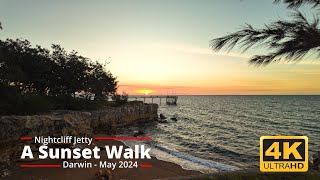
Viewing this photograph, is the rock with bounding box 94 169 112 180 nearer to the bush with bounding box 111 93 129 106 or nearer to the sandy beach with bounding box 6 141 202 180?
the sandy beach with bounding box 6 141 202 180

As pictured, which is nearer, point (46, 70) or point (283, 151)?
point (283, 151)

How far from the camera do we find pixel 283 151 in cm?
363

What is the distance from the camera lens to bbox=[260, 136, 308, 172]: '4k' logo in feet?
11.8

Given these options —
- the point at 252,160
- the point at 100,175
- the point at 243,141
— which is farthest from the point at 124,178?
the point at 243,141

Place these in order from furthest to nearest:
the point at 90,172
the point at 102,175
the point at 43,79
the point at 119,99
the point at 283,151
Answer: the point at 119,99
the point at 43,79
the point at 90,172
the point at 102,175
the point at 283,151

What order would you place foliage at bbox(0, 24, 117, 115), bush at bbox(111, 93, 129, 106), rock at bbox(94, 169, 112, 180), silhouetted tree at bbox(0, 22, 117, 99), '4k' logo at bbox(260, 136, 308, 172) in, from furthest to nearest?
bush at bbox(111, 93, 129, 106)
silhouetted tree at bbox(0, 22, 117, 99)
foliage at bbox(0, 24, 117, 115)
rock at bbox(94, 169, 112, 180)
'4k' logo at bbox(260, 136, 308, 172)

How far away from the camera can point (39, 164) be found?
36.8 feet

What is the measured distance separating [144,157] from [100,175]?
16.7 feet

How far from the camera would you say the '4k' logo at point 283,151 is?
11.8 ft

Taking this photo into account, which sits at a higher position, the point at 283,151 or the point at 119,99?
the point at 119,99

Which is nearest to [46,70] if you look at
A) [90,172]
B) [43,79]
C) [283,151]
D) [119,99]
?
[43,79]

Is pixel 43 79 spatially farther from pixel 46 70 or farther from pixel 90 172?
pixel 90 172

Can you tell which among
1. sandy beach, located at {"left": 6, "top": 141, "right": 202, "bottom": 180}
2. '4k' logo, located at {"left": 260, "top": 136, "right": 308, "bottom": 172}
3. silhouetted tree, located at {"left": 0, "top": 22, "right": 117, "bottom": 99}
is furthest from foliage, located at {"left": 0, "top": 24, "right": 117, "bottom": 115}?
'4k' logo, located at {"left": 260, "top": 136, "right": 308, "bottom": 172}

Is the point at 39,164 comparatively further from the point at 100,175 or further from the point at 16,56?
the point at 16,56
